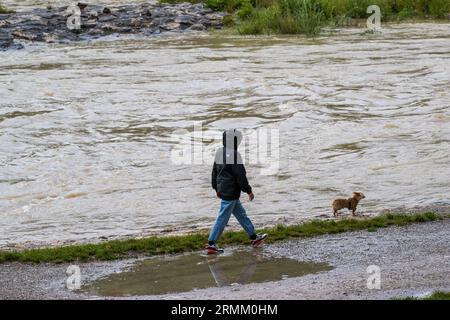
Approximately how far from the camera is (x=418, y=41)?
37.4 m

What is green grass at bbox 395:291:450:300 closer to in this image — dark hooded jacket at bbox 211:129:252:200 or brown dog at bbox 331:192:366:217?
dark hooded jacket at bbox 211:129:252:200

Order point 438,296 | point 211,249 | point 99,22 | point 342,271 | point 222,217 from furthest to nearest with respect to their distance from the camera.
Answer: point 99,22 → point 211,249 → point 222,217 → point 342,271 → point 438,296

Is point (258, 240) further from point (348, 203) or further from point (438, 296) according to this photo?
point (438, 296)

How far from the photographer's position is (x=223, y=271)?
11.9 m

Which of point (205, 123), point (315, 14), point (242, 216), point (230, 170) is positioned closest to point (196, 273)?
point (242, 216)

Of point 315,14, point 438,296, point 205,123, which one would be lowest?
point 205,123

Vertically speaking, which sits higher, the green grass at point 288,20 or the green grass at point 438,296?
the green grass at point 438,296

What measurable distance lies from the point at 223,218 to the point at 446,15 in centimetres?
3413

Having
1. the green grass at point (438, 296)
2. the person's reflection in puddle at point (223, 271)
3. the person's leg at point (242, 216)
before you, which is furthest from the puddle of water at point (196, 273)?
the green grass at point (438, 296)

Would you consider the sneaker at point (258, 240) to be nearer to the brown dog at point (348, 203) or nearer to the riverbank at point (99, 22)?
the brown dog at point (348, 203)

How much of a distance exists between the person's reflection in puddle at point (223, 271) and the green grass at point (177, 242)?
837 millimetres

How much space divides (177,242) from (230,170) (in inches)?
68.7

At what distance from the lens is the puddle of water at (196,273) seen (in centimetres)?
1124
